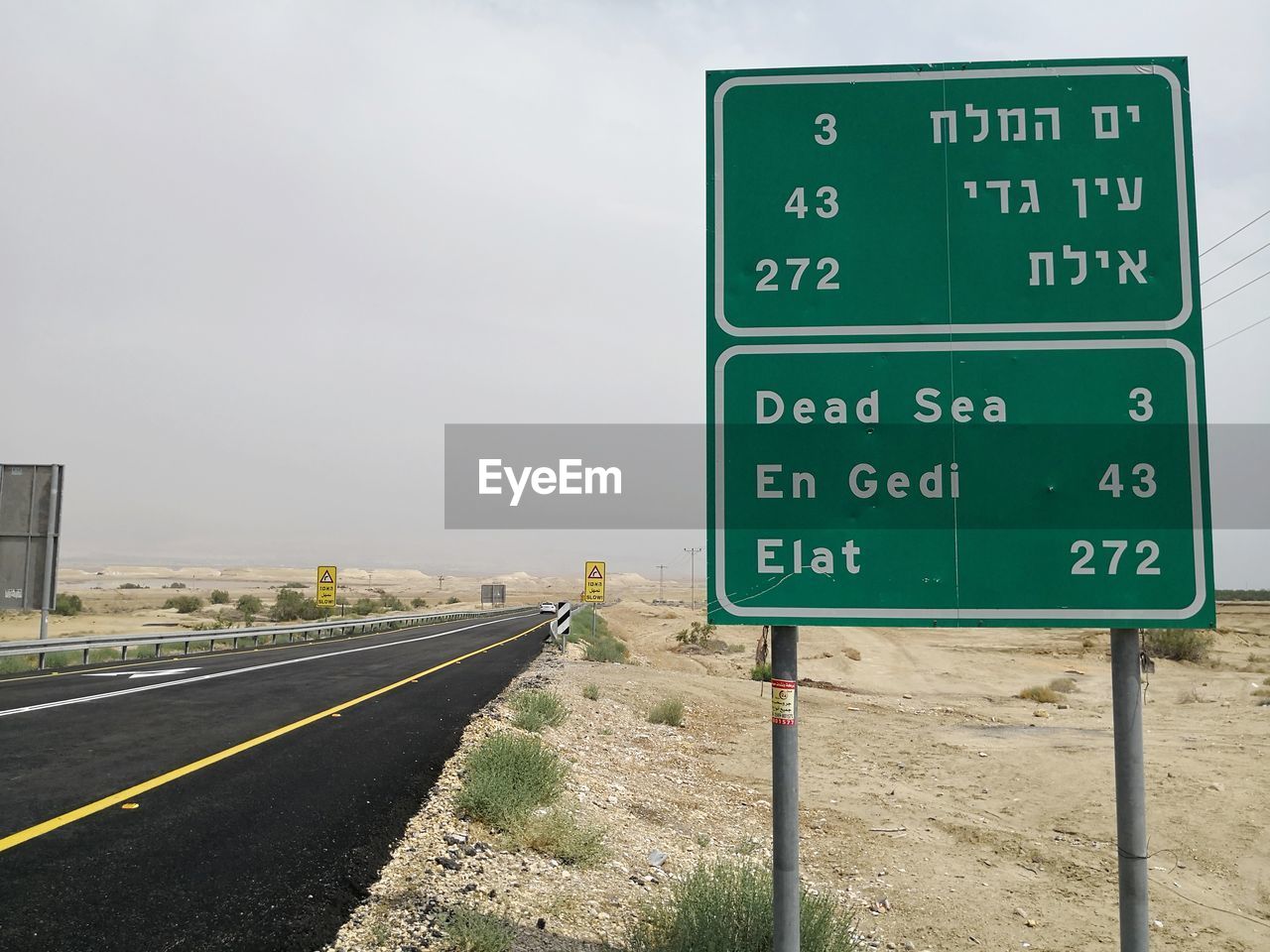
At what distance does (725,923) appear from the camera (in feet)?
15.9

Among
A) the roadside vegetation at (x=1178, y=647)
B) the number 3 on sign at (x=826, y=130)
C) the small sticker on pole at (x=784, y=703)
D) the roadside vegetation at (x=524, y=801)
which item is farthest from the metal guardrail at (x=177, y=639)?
the roadside vegetation at (x=1178, y=647)

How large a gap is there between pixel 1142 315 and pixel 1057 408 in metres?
0.50

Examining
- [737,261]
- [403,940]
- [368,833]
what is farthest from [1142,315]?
[368,833]

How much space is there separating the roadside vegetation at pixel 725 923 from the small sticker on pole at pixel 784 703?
2540 millimetres

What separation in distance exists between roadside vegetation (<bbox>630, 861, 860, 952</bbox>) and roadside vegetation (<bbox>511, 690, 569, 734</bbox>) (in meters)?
6.77

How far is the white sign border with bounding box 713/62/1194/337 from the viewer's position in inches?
123

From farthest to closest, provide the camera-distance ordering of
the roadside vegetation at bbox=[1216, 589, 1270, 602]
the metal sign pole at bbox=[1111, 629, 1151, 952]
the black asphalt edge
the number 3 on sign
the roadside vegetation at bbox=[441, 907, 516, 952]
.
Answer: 1. the roadside vegetation at bbox=[1216, 589, 1270, 602]
2. the black asphalt edge
3. the roadside vegetation at bbox=[441, 907, 516, 952]
4. the number 3 on sign
5. the metal sign pole at bbox=[1111, 629, 1151, 952]

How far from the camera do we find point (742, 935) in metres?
4.86

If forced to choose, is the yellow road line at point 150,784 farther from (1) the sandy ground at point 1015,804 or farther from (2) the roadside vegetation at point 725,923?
(1) the sandy ground at point 1015,804

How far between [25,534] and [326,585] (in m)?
24.0

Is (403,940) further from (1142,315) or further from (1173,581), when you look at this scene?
(1142,315)

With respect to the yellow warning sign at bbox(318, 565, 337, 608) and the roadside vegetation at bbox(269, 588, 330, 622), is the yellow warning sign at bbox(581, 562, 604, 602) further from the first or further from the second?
the roadside vegetation at bbox(269, 588, 330, 622)

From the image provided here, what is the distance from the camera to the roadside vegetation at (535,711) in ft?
39.4

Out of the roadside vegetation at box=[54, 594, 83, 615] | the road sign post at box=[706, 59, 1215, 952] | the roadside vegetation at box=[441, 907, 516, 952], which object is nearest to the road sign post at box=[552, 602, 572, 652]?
the roadside vegetation at box=[441, 907, 516, 952]
